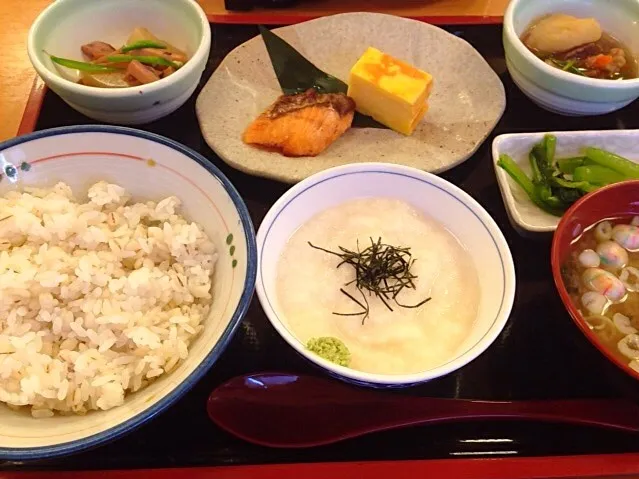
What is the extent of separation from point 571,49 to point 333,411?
1.55m

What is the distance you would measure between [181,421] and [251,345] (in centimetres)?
24

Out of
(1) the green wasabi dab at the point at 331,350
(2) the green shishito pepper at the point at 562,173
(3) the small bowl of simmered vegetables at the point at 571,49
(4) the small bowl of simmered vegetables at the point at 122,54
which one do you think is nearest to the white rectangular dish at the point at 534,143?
(2) the green shishito pepper at the point at 562,173

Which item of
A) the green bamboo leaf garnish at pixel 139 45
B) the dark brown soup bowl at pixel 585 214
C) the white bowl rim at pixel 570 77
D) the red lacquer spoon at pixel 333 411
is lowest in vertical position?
the red lacquer spoon at pixel 333 411

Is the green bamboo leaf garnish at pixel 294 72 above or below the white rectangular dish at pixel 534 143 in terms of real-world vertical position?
below

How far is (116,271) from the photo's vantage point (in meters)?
1.36

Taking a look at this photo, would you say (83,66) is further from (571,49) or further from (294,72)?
(571,49)

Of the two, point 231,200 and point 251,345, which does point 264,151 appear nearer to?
point 231,200

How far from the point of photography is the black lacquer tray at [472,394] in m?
1.31

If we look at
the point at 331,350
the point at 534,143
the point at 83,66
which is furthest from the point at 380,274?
the point at 83,66

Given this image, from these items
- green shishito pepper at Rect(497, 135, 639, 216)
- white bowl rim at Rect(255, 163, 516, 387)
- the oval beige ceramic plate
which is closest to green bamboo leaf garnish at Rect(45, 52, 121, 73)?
the oval beige ceramic plate

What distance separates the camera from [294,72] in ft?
6.91

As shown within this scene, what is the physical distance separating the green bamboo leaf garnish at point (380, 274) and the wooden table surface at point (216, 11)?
122cm

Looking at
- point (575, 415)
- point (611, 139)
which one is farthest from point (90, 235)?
point (611, 139)

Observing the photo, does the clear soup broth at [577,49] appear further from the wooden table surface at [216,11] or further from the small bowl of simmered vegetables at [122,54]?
the small bowl of simmered vegetables at [122,54]
